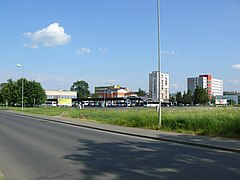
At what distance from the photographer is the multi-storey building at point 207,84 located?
524 feet

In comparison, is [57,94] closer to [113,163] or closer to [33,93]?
[33,93]

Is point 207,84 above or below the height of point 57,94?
above

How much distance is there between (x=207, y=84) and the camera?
162 meters

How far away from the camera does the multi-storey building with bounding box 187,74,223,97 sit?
160 meters

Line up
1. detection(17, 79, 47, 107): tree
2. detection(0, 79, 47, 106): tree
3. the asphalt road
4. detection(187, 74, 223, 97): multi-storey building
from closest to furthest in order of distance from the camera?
the asphalt road, detection(17, 79, 47, 107): tree, detection(0, 79, 47, 106): tree, detection(187, 74, 223, 97): multi-storey building

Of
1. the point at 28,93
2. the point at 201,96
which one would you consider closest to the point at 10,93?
the point at 28,93

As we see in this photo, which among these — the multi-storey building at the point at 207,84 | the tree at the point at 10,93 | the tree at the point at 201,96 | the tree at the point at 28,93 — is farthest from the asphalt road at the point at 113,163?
the multi-storey building at the point at 207,84

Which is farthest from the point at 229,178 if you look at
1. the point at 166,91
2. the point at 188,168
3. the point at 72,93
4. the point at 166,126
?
the point at 72,93

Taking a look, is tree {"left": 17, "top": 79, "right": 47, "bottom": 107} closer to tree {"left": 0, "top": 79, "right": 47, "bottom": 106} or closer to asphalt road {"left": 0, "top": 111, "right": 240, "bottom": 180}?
tree {"left": 0, "top": 79, "right": 47, "bottom": 106}

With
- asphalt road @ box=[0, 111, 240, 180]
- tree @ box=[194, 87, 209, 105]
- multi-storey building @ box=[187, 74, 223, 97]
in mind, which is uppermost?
multi-storey building @ box=[187, 74, 223, 97]

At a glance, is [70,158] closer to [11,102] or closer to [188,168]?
[188,168]

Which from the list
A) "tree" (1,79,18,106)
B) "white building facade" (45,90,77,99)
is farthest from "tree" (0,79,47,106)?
"white building facade" (45,90,77,99)

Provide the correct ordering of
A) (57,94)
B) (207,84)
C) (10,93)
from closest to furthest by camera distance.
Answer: (10,93), (207,84), (57,94)

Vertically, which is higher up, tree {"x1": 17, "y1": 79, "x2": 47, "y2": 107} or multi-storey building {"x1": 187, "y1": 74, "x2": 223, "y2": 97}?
multi-storey building {"x1": 187, "y1": 74, "x2": 223, "y2": 97}
